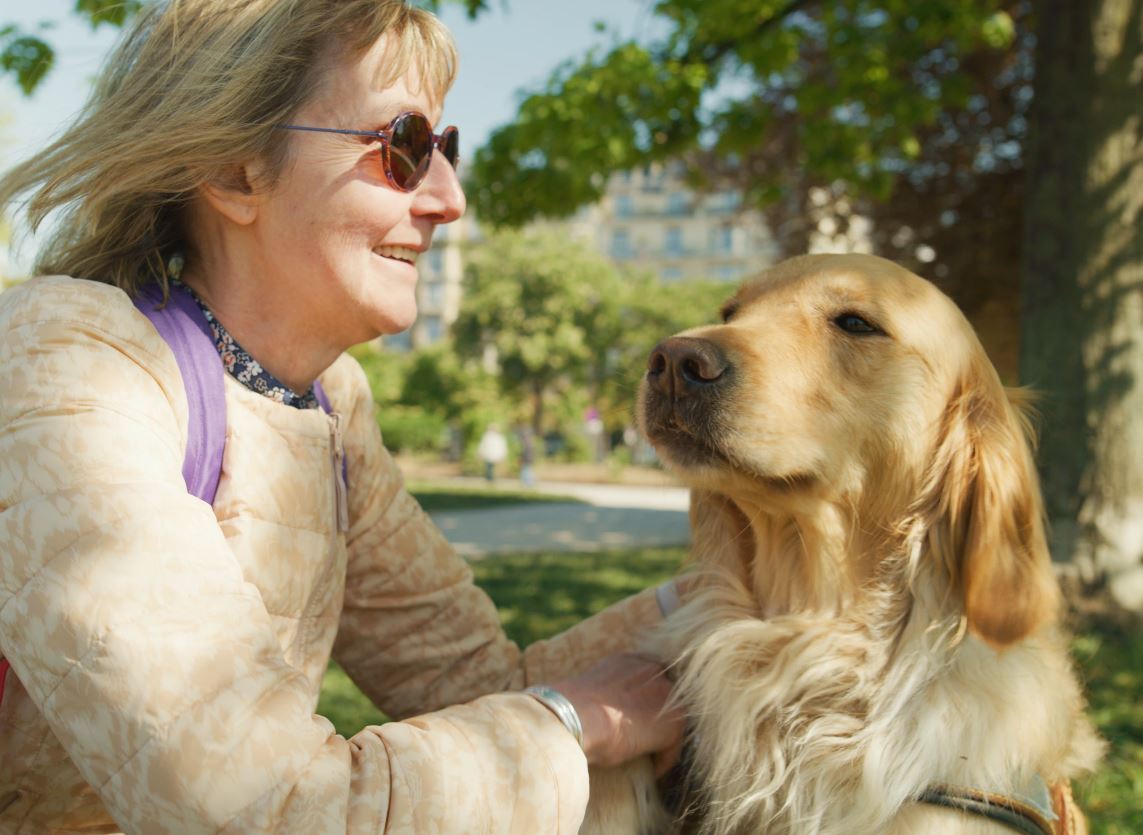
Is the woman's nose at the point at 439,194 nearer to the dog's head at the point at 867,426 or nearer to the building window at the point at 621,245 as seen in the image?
the dog's head at the point at 867,426

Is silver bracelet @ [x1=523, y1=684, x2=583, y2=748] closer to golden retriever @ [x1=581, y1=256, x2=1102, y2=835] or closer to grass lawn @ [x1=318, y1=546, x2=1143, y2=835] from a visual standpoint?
golden retriever @ [x1=581, y1=256, x2=1102, y2=835]

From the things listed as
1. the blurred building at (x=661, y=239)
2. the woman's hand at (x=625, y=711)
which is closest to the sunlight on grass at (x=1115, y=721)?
the woman's hand at (x=625, y=711)

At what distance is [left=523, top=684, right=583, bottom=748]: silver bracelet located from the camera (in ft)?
5.41

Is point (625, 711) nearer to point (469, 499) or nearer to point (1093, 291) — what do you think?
point (1093, 291)

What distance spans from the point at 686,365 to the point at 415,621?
936mm

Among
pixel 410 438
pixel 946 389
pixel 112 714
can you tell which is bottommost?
pixel 410 438

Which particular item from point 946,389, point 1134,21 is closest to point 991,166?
point 1134,21

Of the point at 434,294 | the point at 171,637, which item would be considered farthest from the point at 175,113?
the point at 434,294

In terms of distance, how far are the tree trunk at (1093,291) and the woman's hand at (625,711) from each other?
437 centimetres

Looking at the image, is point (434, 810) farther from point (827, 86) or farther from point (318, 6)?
point (827, 86)

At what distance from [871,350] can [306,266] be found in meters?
1.19

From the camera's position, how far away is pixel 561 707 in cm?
167

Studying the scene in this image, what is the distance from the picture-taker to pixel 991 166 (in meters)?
9.31

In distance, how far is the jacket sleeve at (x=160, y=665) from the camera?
4.02 feet
